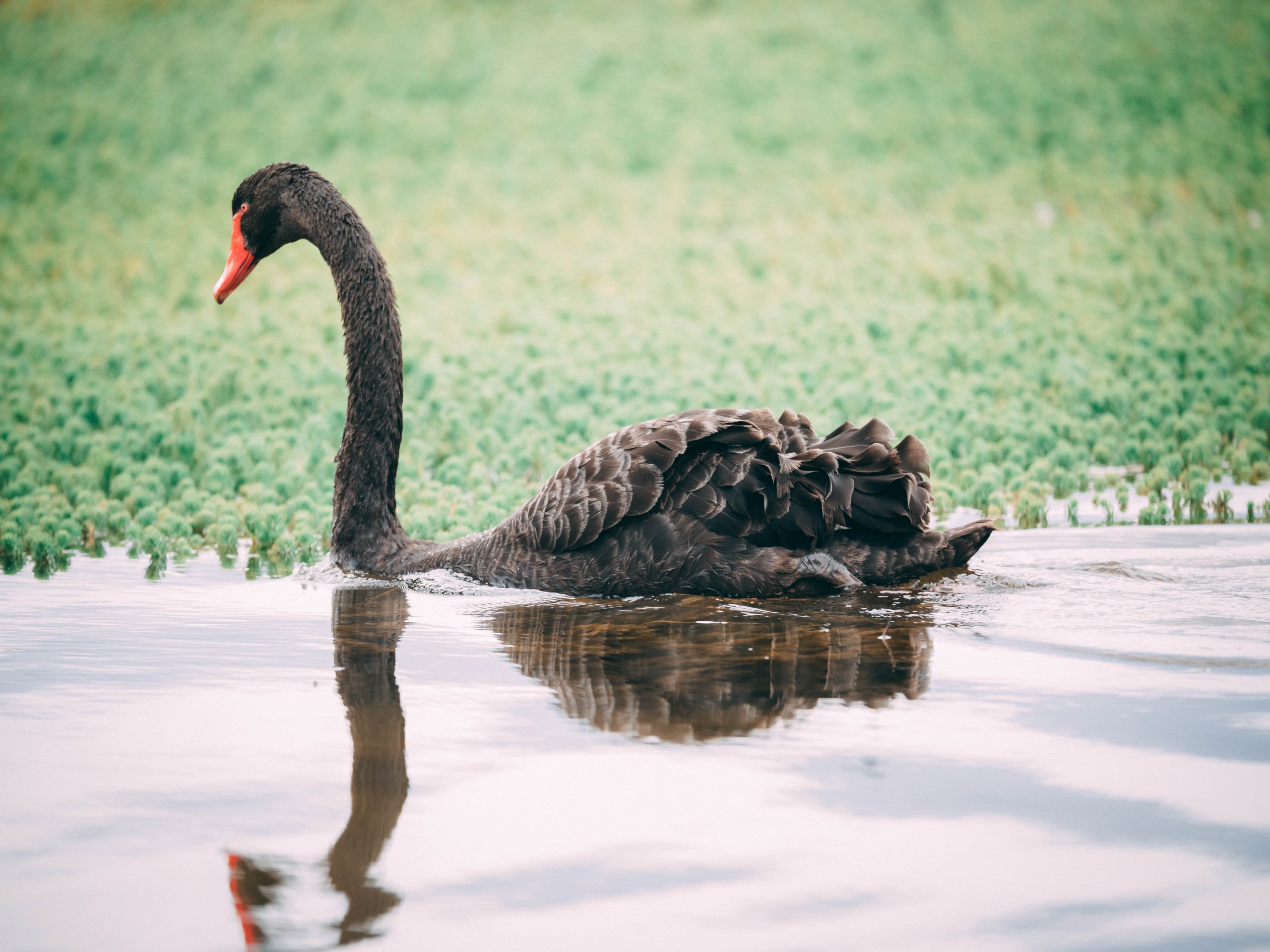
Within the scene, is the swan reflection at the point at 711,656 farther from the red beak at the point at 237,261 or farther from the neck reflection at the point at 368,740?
the red beak at the point at 237,261

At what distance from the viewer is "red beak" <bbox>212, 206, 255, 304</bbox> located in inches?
247

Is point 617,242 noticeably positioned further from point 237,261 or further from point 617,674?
point 617,674

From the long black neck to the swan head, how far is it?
0.09 m

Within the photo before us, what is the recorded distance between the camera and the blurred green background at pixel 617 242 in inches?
328

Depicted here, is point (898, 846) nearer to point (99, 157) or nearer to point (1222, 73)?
point (99, 157)

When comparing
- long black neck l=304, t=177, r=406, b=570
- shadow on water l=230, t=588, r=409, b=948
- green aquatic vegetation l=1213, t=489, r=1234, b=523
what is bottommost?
shadow on water l=230, t=588, r=409, b=948

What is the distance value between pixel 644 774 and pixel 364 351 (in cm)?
351

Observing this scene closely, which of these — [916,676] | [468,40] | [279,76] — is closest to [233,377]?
[916,676]

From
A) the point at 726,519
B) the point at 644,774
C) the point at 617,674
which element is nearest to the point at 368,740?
the point at 644,774

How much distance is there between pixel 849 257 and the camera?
51.8ft

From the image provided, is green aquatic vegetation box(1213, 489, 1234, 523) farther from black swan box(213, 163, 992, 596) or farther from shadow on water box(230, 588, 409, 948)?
shadow on water box(230, 588, 409, 948)

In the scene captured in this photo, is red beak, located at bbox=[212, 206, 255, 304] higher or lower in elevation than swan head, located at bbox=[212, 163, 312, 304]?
lower

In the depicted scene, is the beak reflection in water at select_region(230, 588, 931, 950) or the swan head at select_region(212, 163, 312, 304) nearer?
the beak reflection in water at select_region(230, 588, 931, 950)

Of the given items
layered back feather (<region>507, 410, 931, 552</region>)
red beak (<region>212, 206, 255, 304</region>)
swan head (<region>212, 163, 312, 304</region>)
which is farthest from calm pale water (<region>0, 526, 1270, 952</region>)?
swan head (<region>212, 163, 312, 304</region>)
